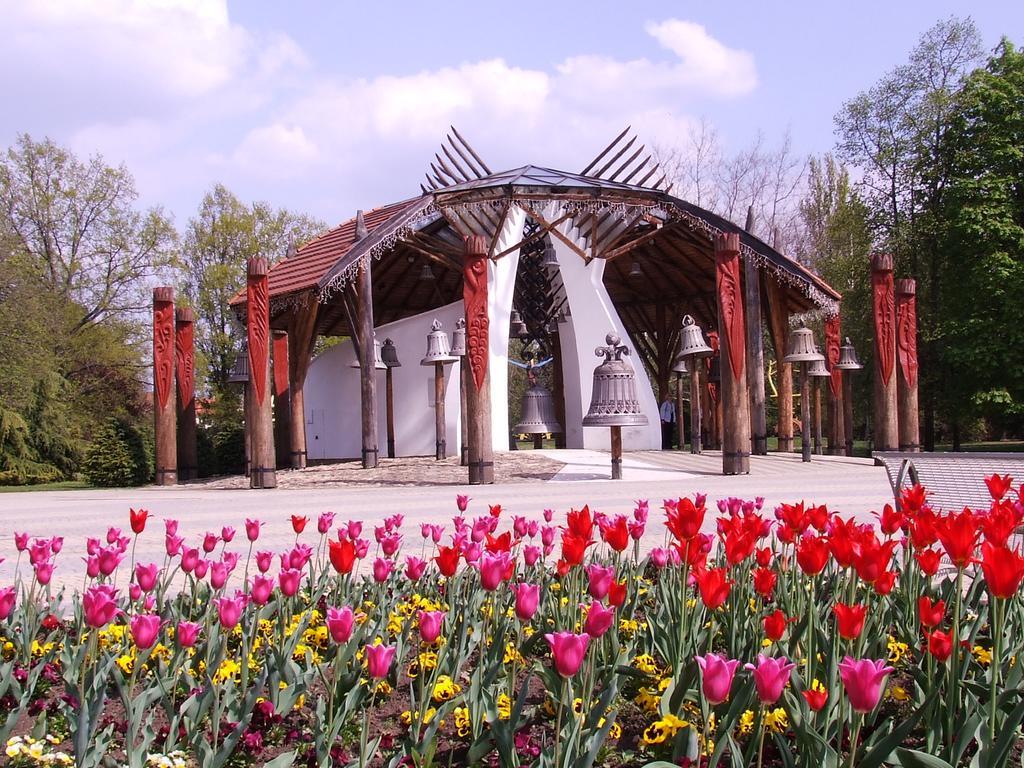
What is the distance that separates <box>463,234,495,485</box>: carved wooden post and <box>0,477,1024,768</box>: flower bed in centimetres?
903

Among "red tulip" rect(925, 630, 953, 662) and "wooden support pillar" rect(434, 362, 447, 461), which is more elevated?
"wooden support pillar" rect(434, 362, 447, 461)

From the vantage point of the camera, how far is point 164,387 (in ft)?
55.2

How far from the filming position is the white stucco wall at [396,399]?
22781mm

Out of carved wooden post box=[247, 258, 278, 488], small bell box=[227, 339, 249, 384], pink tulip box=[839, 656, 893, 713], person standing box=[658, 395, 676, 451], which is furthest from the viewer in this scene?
person standing box=[658, 395, 676, 451]

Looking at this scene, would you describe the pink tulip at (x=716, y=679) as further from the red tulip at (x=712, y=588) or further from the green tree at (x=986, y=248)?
the green tree at (x=986, y=248)

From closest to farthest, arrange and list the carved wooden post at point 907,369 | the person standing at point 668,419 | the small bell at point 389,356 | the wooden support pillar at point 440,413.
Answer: the carved wooden post at point 907,369
the wooden support pillar at point 440,413
the small bell at point 389,356
the person standing at point 668,419

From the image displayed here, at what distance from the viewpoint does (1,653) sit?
379 cm

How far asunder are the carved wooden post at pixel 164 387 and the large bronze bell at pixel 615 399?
26.2ft

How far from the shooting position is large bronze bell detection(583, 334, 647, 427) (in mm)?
13758

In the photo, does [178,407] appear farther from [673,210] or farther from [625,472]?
[673,210]

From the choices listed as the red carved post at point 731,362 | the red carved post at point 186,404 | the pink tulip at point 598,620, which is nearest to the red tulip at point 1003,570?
the pink tulip at point 598,620

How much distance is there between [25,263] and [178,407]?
1456cm

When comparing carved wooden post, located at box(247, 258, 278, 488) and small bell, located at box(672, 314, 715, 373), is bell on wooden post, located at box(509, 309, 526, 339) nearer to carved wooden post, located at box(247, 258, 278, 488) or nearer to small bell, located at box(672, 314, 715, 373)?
small bell, located at box(672, 314, 715, 373)

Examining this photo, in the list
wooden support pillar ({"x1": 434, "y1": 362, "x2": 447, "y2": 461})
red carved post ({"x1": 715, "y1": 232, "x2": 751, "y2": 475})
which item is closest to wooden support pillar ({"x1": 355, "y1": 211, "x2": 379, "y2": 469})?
wooden support pillar ({"x1": 434, "y1": 362, "x2": 447, "y2": 461})
